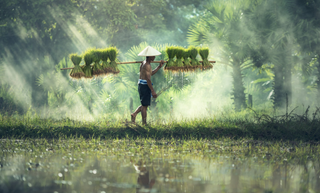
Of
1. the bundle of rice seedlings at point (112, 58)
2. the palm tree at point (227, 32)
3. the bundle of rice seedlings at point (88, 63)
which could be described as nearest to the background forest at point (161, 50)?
the palm tree at point (227, 32)

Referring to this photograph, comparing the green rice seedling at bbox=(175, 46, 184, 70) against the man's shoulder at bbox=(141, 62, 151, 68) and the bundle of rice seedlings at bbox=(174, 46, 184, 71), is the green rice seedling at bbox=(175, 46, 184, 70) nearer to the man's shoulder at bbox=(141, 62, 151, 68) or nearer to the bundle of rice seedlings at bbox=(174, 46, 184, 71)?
the bundle of rice seedlings at bbox=(174, 46, 184, 71)

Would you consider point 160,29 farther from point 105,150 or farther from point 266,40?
point 105,150

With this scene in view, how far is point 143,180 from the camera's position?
4145mm

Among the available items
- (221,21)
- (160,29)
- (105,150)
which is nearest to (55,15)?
(160,29)

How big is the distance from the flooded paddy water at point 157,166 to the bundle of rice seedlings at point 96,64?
7.10ft

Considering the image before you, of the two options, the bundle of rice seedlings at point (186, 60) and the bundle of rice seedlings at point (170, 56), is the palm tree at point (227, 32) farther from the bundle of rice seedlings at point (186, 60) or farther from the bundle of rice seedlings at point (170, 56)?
the bundle of rice seedlings at point (170, 56)

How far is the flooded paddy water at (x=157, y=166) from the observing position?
388 cm

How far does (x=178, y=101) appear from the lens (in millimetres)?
15820

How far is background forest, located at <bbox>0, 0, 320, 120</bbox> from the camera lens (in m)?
14.3

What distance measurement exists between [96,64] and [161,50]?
3288mm

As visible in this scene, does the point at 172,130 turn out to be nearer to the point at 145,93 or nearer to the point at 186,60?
the point at 145,93

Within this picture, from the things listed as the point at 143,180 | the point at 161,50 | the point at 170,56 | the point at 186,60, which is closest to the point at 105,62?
the point at 170,56

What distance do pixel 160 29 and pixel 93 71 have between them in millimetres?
16406

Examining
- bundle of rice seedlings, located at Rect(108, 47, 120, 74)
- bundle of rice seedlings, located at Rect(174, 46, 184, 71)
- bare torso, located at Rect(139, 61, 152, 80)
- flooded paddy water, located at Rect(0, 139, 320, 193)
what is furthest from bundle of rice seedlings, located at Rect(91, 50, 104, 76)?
flooded paddy water, located at Rect(0, 139, 320, 193)
